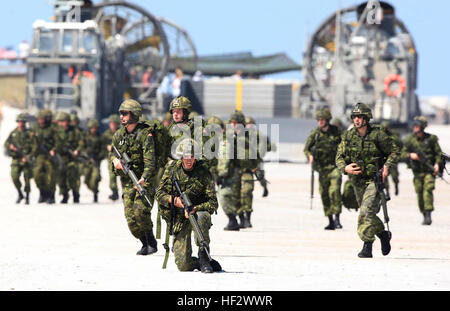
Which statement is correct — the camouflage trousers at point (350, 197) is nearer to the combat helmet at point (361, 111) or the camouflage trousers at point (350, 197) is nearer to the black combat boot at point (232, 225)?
the combat helmet at point (361, 111)

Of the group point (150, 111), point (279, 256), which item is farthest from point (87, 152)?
point (150, 111)

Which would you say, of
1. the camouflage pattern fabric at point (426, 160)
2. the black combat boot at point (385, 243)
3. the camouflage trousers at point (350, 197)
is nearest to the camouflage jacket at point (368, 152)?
the black combat boot at point (385, 243)

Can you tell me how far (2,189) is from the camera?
85.8ft

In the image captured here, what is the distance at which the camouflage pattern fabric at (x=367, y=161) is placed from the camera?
12727 mm

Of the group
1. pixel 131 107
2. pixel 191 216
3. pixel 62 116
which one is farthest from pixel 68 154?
pixel 191 216

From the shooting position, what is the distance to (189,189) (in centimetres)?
1120

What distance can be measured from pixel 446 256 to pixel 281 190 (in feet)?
44.6

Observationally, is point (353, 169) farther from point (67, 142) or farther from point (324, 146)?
point (67, 142)

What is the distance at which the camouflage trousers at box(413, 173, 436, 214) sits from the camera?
59.3ft

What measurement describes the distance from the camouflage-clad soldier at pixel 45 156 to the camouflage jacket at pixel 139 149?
8417mm

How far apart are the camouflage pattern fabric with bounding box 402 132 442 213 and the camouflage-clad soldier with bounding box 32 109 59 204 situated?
6575mm

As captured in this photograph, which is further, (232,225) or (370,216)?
(232,225)

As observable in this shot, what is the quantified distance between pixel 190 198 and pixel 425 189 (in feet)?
25.2

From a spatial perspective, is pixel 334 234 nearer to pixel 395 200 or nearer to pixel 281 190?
pixel 395 200
